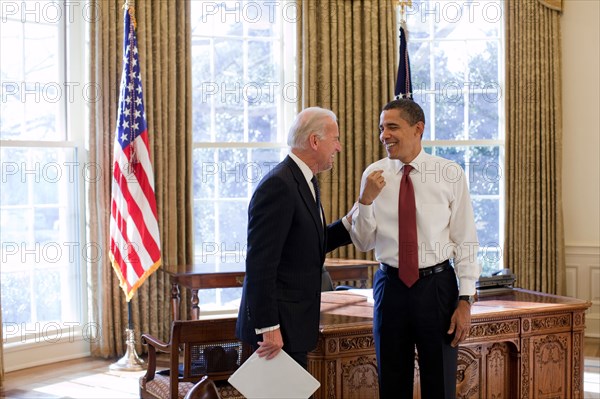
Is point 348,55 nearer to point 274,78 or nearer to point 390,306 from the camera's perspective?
point 274,78

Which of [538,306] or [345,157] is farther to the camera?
[345,157]

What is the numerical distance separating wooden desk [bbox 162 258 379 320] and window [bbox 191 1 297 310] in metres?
0.82

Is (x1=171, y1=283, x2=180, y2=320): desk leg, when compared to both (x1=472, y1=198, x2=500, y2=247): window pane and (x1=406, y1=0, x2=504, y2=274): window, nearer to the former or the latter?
(x1=406, y1=0, x2=504, y2=274): window

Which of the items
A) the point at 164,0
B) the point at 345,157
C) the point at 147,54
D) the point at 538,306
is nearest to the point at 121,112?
the point at 147,54

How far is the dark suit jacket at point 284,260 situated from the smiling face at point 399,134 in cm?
47

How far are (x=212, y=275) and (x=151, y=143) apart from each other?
4.56 ft

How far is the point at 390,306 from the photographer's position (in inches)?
123

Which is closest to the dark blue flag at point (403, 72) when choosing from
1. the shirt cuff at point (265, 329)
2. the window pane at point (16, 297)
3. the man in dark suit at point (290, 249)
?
the window pane at point (16, 297)

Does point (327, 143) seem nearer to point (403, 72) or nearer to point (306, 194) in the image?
point (306, 194)

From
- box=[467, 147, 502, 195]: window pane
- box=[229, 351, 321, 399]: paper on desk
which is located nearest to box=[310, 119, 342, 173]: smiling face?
box=[229, 351, 321, 399]: paper on desk

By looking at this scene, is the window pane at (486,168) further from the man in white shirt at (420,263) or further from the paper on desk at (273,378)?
the paper on desk at (273,378)

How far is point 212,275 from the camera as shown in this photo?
574 cm

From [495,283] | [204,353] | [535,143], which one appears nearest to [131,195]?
[204,353]

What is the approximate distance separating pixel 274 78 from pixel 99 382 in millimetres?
3124
